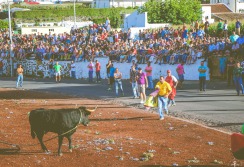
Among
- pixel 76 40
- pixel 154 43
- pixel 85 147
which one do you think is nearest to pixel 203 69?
pixel 154 43

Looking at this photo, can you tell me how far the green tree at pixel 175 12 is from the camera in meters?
53.5

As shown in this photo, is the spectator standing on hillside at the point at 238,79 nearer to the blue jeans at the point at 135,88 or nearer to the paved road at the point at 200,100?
the paved road at the point at 200,100

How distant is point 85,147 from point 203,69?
13.5 m

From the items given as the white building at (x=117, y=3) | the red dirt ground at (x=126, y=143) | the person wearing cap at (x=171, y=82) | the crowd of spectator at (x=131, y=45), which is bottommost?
the red dirt ground at (x=126, y=143)

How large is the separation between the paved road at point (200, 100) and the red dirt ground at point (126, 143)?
44.3 inches

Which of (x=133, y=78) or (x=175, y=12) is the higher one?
(x=175, y=12)

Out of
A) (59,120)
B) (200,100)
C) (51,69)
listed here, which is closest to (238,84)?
(200,100)

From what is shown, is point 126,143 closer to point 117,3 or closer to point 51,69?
point 51,69

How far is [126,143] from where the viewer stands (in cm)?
1644

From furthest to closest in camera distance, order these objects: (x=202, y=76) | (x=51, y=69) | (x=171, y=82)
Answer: (x=51, y=69) < (x=202, y=76) < (x=171, y=82)

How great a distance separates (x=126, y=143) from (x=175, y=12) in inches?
1530

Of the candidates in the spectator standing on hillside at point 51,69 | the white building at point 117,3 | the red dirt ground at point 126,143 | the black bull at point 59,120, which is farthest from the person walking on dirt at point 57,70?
the white building at point 117,3

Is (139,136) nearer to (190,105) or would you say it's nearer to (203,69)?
(190,105)

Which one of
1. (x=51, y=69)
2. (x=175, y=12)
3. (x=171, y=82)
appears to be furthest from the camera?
(x=175, y=12)
